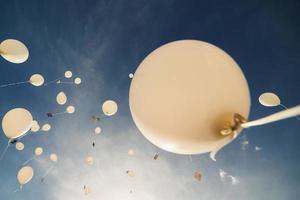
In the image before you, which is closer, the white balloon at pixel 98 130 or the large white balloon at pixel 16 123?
the large white balloon at pixel 16 123

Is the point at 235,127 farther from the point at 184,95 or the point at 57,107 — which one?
the point at 57,107

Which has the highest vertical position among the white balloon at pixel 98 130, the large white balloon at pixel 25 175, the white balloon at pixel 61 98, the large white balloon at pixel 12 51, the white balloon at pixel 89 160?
the white balloon at pixel 61 98

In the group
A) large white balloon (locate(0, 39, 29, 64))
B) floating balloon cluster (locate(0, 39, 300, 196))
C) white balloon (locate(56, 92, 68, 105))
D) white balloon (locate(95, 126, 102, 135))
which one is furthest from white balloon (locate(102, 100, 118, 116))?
floating balloon cluster (locate(0, 39, 300, 196))

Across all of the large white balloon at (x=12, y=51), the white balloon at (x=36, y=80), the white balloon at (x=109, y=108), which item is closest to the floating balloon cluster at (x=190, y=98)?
the white balloon at (x=109, y=108)

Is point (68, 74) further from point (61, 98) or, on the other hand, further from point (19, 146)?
point (19, 146)

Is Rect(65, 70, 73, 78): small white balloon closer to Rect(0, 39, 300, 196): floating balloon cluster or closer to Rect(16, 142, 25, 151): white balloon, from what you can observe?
Rect(16, 142, 25, 151): white balloon

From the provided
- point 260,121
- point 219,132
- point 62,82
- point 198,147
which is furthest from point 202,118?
point 62,82

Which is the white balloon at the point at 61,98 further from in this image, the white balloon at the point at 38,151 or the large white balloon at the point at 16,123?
the white balloon at the point at 38,151
